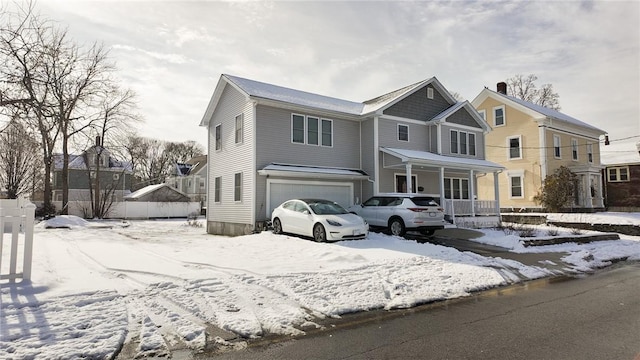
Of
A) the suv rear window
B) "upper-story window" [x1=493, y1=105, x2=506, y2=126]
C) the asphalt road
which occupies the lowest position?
the asphalt road

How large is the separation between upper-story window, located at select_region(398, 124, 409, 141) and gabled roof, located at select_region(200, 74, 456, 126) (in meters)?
1.46

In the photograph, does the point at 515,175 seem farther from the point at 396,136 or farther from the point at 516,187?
the point at 396,136

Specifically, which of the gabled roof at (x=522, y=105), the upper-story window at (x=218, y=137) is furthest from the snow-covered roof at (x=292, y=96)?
the gabled roof at (x=522, y=105)

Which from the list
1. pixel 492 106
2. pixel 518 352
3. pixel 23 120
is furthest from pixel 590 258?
pixel 492 106

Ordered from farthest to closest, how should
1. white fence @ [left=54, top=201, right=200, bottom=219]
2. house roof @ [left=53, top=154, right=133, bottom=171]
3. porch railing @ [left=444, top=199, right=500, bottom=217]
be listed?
house roof @ [left=53, top=154, right=133, bottom=171] → white fence @ [left=54, top=201, right=200, bottom=219] → porch railing @ [left=444, top=199, right=500, bottom=217]

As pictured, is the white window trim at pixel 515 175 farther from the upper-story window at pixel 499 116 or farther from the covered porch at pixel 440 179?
the covered porch at pixel 440 179

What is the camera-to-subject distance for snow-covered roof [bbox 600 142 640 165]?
33531mm

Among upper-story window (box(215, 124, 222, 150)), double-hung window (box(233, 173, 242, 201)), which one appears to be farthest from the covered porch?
upper-story window (box(215, 124, 222, 150))

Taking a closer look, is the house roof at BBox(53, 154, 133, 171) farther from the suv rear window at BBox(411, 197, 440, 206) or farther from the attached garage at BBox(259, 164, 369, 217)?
the suv rear window at BBox(411, 197, 440, 206)

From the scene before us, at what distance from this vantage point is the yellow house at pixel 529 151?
27.8 meters

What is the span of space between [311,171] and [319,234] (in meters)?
4.93

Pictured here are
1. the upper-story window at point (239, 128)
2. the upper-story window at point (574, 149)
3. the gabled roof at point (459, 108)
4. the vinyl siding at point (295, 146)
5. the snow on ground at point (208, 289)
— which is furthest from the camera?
the upper-story window at point (574, 149)

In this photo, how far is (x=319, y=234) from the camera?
491 inches

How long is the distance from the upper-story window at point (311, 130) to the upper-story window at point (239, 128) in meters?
2.33
